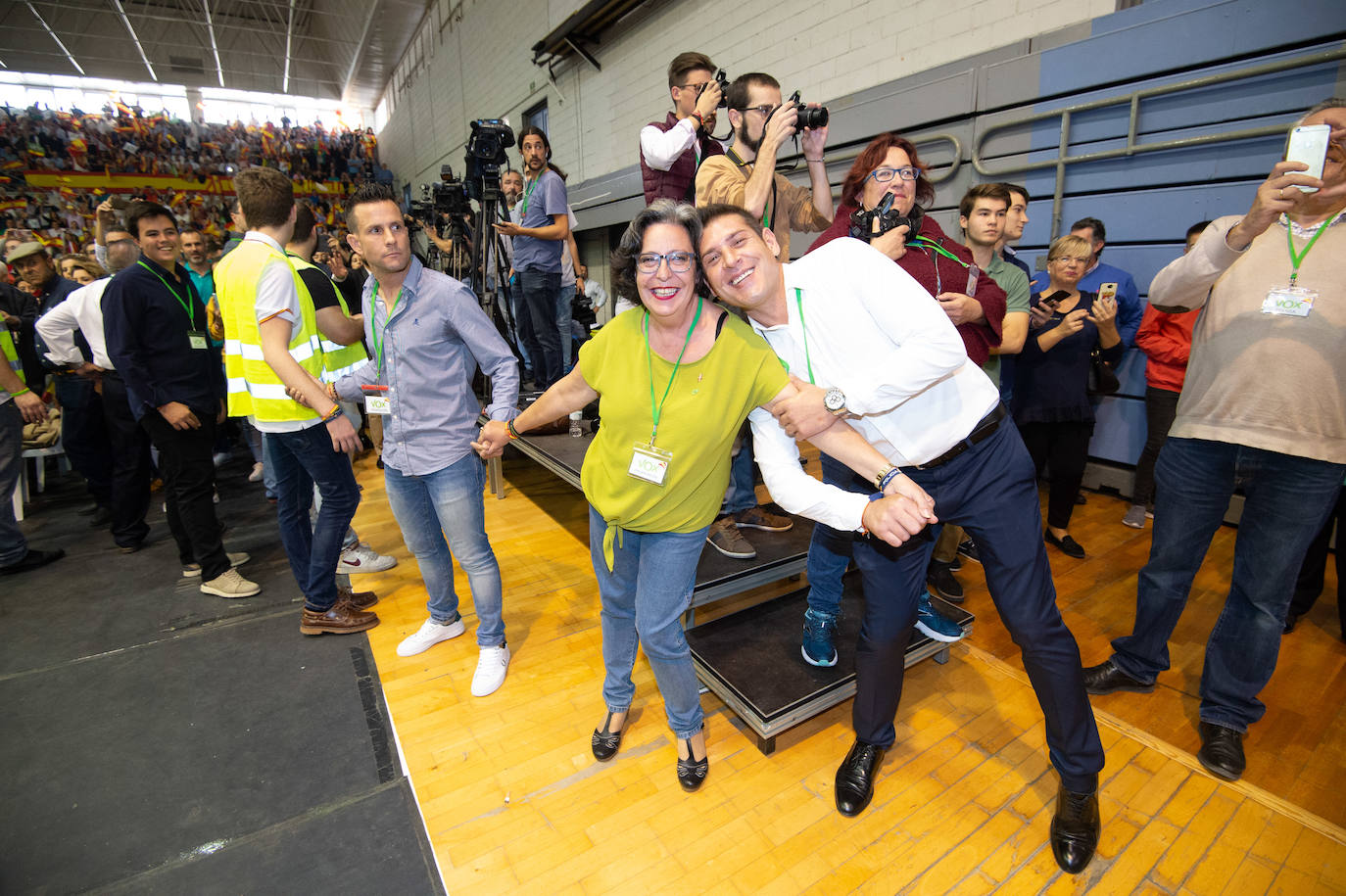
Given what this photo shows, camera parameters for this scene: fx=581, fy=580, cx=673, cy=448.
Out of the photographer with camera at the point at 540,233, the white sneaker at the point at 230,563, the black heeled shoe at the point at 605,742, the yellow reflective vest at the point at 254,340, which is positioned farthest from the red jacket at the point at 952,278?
the white sneaker at the point at 230,563

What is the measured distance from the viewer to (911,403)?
138 centimetres

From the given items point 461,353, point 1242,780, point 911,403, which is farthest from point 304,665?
point 1242,780

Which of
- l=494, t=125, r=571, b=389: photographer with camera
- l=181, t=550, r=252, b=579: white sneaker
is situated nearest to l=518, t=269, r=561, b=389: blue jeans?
l=494, t=125, r=571, b=389: photographer with camera

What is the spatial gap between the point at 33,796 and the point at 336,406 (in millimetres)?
1473

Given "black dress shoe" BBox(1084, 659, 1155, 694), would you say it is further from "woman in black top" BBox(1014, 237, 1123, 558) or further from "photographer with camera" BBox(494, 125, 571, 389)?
"photographer with camera" BBox(494, 125, 571, 389)

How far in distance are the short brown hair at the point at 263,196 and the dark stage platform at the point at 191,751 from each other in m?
1.77

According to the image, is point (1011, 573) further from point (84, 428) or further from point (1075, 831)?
point (84, 428)

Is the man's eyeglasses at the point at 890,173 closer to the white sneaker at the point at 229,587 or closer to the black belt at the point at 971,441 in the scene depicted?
the black belt at the point at 971,441

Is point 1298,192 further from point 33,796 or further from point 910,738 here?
point 33,796

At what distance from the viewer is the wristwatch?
1292 mm

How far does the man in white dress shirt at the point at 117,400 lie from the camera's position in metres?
3.46

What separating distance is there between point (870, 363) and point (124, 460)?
4.36 meters

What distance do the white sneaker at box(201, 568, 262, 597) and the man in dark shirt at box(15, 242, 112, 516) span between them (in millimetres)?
1809

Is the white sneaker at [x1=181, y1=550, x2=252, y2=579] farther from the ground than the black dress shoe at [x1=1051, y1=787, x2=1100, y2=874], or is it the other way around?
the white sneaker at [x1=181, y1=550, x2=252, y2=579]
